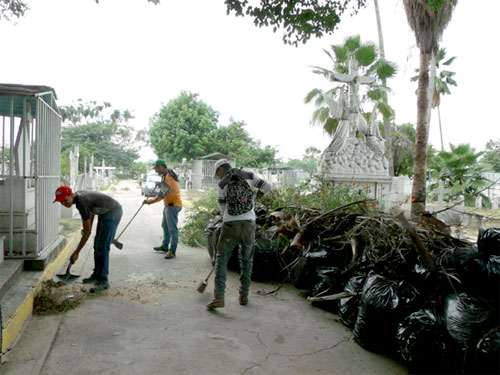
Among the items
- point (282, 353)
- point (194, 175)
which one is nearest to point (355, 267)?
point (282, 353)

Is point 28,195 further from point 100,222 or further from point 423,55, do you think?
point 423,55

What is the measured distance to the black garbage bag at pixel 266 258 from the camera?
16.6 feet

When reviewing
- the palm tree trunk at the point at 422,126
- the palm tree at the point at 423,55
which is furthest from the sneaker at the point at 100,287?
the palm tree trunk at the point at 422,126

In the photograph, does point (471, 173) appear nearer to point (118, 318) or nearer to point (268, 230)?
point (268, 230)

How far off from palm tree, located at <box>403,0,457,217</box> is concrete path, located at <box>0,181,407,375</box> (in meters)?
4.59

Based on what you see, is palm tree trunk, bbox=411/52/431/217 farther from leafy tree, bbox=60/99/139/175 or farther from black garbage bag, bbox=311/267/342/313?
leafy tree, bbox=60/99/139/175

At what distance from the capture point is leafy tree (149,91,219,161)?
98.4 feet

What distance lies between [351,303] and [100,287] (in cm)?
305

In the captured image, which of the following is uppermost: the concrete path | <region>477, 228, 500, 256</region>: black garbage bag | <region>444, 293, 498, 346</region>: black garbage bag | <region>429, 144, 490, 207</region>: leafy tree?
<region>429, 144, 490, 207</region>: leafy tree

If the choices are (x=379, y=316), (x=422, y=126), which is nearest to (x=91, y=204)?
(x=379, y=316)

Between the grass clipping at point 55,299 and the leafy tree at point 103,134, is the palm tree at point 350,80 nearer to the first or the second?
the grass clipping at point 55,299

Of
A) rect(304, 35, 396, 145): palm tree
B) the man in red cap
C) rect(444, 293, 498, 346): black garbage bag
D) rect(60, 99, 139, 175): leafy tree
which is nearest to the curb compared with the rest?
the man in red cap

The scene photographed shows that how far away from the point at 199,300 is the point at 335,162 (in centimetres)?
665

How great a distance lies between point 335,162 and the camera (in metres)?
10.0
